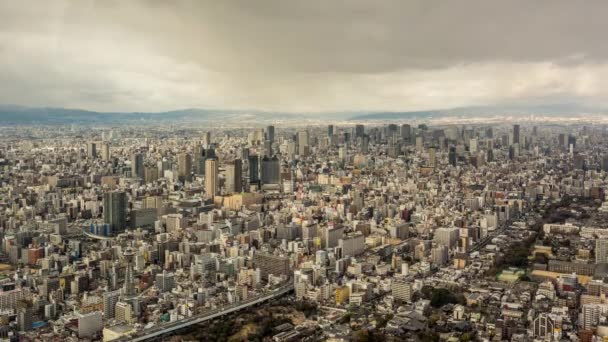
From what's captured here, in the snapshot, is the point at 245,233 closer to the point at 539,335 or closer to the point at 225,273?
the point at 225,273

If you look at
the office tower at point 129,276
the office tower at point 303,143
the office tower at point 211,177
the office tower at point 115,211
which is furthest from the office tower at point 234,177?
the office tower at point 129,276

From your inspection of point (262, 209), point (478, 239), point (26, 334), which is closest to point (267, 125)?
point (262, 209)

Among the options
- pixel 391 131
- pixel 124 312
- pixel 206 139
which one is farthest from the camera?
pixel 391 131

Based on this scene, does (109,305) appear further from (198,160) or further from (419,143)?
(419,143)

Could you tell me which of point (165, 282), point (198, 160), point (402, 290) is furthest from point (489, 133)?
point (165, 282)

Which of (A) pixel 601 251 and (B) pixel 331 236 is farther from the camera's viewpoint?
(B) pixel 331 236

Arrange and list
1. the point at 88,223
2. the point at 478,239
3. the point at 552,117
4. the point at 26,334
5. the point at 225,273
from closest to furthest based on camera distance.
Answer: the point at 26,334
the point at 225,273
the point at 478,239
the point at 88,223
the point at 552,117
